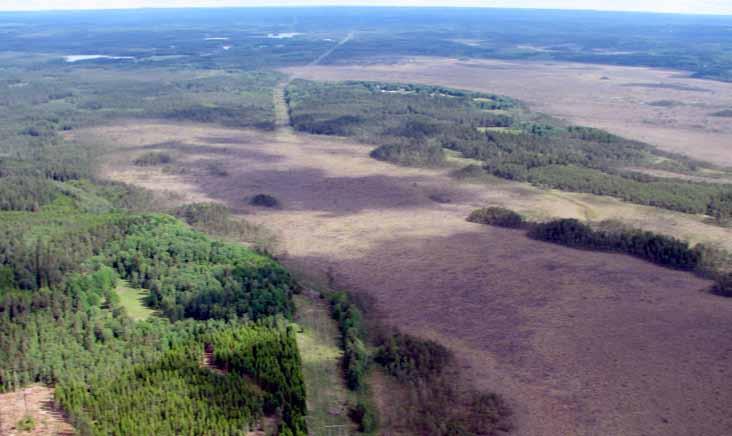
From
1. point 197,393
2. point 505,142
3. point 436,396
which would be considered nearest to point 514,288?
point 436,396

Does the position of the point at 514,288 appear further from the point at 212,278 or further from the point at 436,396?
the point at 212,278

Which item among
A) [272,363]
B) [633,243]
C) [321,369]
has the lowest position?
[321,369]

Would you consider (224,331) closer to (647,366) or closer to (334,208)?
(647,366)

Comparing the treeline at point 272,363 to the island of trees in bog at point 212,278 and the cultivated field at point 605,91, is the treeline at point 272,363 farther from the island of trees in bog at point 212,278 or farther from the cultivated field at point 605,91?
the cultivated field at point 605,91

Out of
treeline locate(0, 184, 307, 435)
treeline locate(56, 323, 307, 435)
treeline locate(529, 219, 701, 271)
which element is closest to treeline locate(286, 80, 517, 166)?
treeline locate(529, 219, 701, 271)

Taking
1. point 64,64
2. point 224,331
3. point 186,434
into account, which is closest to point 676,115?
point 224,331

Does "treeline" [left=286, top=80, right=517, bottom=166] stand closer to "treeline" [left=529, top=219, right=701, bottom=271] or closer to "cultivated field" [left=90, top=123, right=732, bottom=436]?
"cultivated field" [left=90, top=123, right=732, bottom=436]
